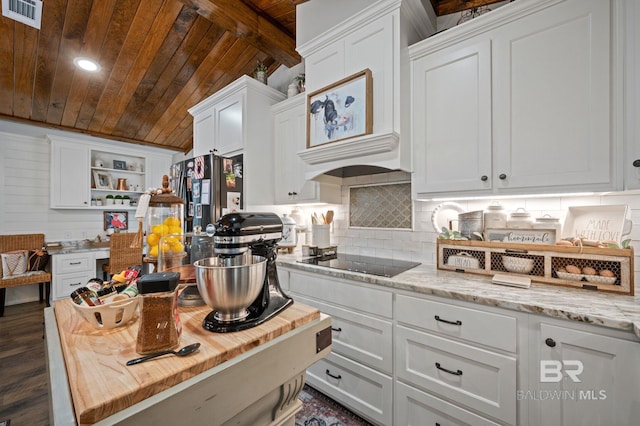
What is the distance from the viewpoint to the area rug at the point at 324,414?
161 centimetres

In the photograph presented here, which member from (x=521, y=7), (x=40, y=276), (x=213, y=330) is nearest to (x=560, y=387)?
(x=213, y=330)

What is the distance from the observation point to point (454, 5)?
193cm

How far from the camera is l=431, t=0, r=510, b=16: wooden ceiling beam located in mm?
1804

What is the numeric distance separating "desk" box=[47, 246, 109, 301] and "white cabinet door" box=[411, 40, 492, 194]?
424 centimetres

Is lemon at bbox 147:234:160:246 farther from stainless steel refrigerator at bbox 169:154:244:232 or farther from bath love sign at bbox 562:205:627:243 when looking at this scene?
bath love sign at bbox 562:205:627:243

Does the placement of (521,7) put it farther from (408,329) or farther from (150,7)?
(150,7)

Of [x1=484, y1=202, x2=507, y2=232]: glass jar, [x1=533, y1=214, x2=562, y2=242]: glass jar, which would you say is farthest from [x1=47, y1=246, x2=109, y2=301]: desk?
[x1=533, y1=214, x2=562, y2=242]: glass jar

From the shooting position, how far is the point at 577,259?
1.26 metres

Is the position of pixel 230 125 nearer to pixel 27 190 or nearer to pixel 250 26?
pixel 250 26

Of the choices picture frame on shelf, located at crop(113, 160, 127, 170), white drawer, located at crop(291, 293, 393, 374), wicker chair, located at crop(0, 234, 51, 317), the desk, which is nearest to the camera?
white drawer, located at crop(291, 293, 393, 374)

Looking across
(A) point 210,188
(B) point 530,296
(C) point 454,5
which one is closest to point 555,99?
(B) point 530,296

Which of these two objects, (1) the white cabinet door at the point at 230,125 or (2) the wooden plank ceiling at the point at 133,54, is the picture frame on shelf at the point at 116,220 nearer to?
(2) the wooden plank ceiling at the point at 133,54

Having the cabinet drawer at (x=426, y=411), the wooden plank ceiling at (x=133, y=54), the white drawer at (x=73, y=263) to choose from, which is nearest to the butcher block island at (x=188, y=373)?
the cabinet drawer at (x=426, y=411)

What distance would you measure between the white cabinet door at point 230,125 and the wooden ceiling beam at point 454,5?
70.4 inches
